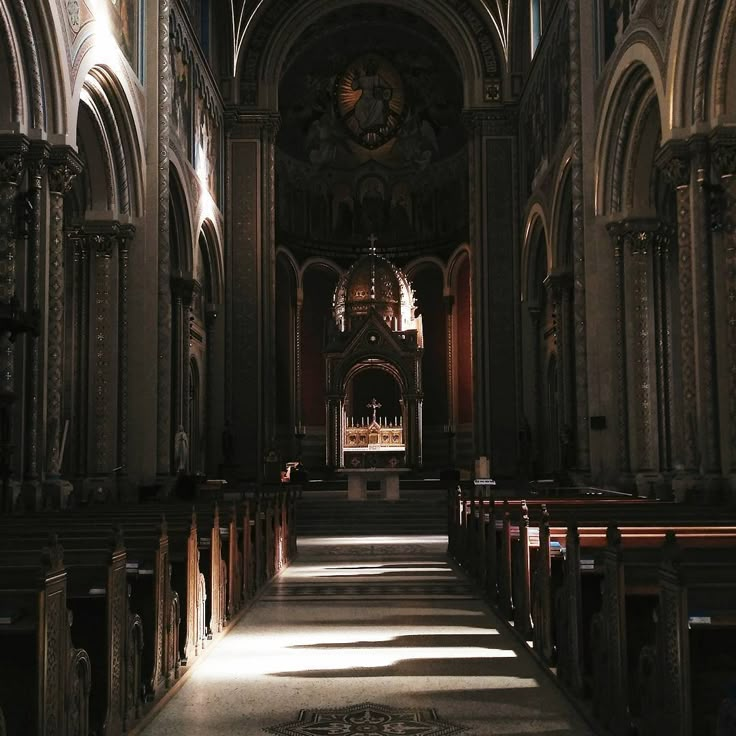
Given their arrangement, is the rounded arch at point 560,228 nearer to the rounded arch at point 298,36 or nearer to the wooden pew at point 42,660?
the rounded arch at point 298,36

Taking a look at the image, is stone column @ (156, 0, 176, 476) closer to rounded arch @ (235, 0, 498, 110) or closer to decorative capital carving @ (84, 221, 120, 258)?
decorative capital carving @ (84, 221, 120, 258)

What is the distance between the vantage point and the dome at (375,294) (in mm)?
32281

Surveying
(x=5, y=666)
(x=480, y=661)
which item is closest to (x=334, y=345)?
(x=480, y=661)

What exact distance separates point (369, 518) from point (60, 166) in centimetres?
916

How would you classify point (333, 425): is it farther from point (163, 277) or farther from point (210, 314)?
point (163, 277)

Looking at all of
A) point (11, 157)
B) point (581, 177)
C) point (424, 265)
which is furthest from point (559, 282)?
point (11, 157)

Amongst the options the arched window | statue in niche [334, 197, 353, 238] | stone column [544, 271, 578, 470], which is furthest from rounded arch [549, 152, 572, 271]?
statue in niche [334, 197, 353, 238]

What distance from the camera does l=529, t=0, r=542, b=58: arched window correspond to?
26.0 meters

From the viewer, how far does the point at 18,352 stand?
43.1 ft

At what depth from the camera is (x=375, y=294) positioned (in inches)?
1272

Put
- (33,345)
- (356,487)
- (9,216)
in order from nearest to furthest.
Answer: (9,216) → (33,345) → (356,487)

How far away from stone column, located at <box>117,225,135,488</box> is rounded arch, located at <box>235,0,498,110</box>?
11.8m

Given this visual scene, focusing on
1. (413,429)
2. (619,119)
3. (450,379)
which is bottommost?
(413,429)

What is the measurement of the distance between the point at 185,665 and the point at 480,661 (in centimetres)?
190
